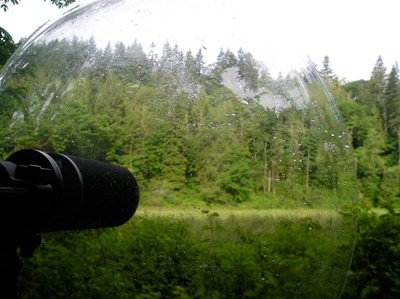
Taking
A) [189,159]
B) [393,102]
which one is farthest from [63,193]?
[393,102]

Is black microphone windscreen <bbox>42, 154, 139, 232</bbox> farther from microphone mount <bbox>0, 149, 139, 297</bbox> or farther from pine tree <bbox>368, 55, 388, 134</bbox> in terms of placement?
pine tree <bbox>368, 55, 388, 134</bbox>

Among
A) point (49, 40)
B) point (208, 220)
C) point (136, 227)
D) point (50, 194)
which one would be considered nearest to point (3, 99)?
point (49, 40)

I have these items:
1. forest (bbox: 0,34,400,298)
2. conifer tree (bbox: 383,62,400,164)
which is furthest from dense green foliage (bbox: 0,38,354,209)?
conifer tree (bbox: 383,62,400,164)

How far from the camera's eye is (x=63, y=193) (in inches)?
30.6

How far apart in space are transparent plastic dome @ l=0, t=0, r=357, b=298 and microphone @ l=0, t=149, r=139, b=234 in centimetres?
4

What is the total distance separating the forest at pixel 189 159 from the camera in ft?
2.76

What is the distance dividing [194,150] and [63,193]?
31cm

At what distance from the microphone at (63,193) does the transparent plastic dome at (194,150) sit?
4 cm

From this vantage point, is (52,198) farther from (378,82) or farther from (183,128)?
(378,82)

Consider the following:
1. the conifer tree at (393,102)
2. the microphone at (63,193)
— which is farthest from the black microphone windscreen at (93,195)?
the conifer tree at (393,102)

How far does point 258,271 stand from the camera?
86 centimetres

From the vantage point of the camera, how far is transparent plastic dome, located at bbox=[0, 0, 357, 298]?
0.84m

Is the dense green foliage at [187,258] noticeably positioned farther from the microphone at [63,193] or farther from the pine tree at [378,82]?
the pine tree at [378,82]

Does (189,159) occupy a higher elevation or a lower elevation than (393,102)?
lower
